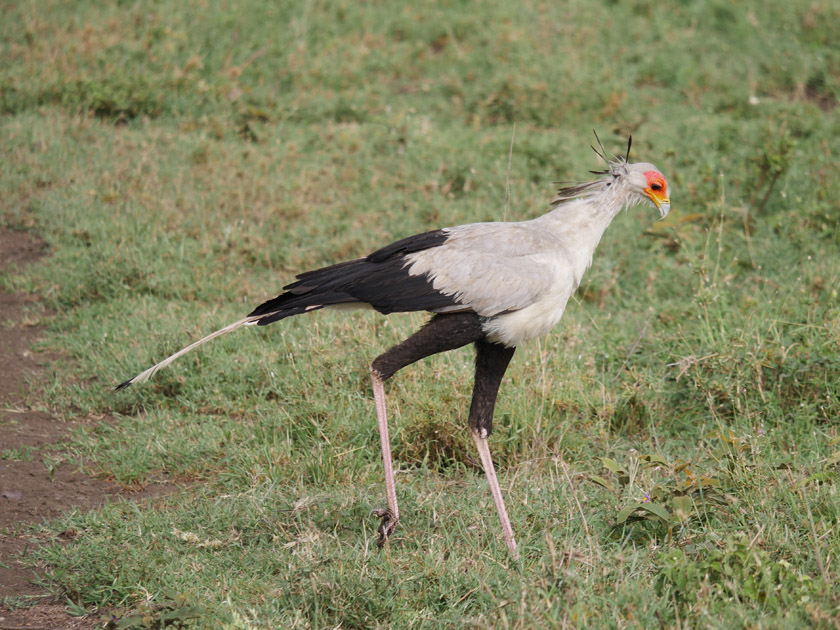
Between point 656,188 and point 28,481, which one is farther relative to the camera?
point 28,481

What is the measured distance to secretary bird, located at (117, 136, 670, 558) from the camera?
392 cm

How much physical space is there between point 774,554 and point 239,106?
645cm

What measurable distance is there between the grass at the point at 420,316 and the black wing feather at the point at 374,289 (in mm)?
871

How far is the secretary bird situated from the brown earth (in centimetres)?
84

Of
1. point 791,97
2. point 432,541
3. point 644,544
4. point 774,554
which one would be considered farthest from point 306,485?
point 791,97

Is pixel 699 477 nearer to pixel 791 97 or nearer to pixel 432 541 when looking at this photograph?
pixel 432 541

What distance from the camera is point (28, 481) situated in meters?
4.56

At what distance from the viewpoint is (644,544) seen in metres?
3.85

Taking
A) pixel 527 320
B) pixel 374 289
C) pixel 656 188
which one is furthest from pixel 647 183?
pixel 374 289

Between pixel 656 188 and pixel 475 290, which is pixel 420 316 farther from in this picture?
pixel 656 188

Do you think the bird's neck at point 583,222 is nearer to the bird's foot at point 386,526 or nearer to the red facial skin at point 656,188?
the red facial skin at point 656,188

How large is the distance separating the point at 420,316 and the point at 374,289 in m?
1.58

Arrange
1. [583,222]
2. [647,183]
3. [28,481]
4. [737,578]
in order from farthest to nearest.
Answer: [28,481] → [647,183] → [583,222] → [737,578]

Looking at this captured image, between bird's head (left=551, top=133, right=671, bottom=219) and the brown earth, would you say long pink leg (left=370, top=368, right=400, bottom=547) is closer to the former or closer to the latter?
the brown earth
